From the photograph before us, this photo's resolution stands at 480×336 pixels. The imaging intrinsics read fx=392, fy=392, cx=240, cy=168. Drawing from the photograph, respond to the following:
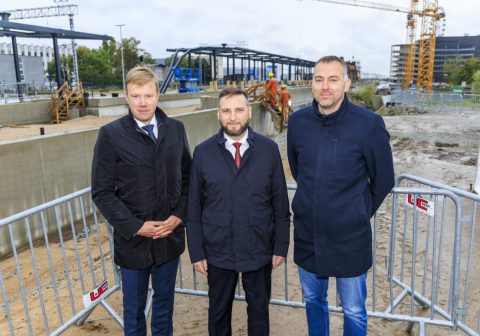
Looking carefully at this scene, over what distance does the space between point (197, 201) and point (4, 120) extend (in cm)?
2046

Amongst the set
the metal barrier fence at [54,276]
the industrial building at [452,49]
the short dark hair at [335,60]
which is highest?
the industrial building at [452,49]

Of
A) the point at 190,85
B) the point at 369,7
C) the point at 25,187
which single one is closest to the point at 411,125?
the point at 25,187

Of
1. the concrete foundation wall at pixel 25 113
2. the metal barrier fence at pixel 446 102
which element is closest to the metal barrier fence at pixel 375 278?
the concrete foundation wall at pixel 25 113

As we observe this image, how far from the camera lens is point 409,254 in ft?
18.6

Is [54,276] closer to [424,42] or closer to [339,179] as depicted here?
[339,179]

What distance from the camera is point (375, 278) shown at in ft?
14.6

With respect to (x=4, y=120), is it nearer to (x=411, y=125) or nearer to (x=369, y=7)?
(x=411, y=125)

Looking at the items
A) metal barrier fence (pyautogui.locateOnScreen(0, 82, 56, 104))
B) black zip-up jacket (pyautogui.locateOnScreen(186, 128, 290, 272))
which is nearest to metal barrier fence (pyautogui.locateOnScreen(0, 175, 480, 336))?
black zip-up jacket (pyautogui.locateOnScreen(186, 128, 290, 272))

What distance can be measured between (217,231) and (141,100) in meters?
1.08

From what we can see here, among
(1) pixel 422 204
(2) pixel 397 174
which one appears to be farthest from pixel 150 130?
(2) pixel 397 174

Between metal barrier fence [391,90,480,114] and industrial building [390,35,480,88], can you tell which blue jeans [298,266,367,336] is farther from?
industrial building [390,35,480,88]

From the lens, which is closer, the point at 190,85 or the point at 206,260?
the point at 206,260

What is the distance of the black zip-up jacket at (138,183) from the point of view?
274cm

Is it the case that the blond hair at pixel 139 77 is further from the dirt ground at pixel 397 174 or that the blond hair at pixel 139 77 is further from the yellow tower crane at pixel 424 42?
the yellow tower crane at pixel 424 42
